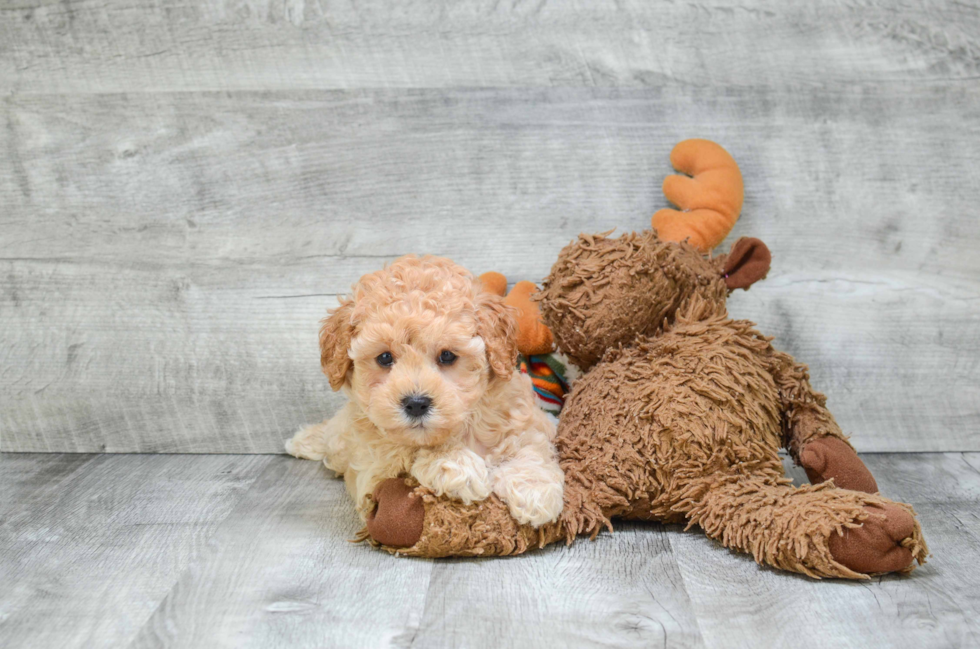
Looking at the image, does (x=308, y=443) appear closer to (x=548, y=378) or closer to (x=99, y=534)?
(x=99, y=534)

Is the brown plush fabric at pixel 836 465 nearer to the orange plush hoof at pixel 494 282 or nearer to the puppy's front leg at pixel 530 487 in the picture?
the puppy's front leg at pixel 530 487

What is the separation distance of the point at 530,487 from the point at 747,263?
689 millimetres

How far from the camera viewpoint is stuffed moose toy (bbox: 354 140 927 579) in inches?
54.2

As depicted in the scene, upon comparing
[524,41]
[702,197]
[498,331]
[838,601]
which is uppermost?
[524,41]

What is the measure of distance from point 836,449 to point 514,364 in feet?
2.22

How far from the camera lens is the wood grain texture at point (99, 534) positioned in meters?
1.30

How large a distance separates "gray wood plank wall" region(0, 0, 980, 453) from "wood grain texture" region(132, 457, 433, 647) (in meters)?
0.52

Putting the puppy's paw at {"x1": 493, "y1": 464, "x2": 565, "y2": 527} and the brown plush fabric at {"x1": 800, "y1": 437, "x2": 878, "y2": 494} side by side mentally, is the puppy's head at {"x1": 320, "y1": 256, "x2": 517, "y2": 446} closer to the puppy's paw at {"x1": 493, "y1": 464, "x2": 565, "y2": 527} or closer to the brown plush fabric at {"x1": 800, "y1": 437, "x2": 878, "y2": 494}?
the puppy's paw at {"x1": 493, "y1": 464, "x2": 565, "y2": 527}

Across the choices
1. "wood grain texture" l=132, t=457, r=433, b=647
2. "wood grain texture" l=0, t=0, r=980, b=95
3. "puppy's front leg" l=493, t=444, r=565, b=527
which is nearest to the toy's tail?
"wood grain texture" l=0, t=0, r=980, b=95

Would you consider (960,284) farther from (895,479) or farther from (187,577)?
(187,577)

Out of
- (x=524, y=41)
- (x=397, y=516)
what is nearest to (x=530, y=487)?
(x=397, y=516)

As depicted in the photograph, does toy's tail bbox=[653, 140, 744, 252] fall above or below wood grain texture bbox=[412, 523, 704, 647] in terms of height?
above

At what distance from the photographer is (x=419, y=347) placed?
54.5 inches

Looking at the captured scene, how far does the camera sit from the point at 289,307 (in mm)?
2064
